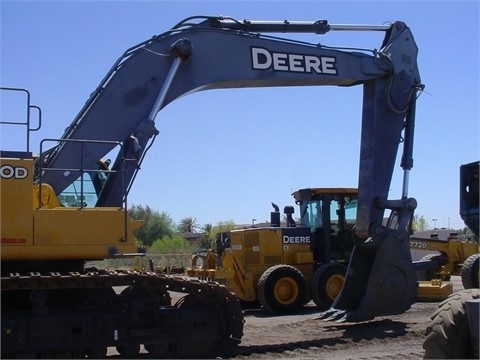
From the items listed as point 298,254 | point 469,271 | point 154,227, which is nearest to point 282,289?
point 298,254

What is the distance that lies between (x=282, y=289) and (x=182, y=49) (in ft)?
24.2

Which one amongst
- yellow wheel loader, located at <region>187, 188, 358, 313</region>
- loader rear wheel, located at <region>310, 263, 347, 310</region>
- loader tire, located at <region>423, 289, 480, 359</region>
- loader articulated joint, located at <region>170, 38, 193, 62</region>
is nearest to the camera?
loader tire, located at <region>423, 289, 480, 359</region>

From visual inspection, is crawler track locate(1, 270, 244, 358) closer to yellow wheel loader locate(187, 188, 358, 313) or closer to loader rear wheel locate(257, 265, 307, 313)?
loader rear wheel locate(257, 265, 307, 313)

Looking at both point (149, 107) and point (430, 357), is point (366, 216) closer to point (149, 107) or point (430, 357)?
point (149, 107)

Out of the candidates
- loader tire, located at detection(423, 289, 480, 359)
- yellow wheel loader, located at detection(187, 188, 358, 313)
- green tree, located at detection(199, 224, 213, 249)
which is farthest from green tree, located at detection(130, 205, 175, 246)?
loader tire, located at detection(423, 289, 480, 359)

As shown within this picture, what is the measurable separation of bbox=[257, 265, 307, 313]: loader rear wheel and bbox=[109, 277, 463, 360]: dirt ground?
1.55 meters

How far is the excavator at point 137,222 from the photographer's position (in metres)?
8.92

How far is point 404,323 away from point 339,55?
5016mm

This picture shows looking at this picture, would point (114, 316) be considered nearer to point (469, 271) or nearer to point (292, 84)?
point (292, 84)

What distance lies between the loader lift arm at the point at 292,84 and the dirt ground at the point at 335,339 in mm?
372

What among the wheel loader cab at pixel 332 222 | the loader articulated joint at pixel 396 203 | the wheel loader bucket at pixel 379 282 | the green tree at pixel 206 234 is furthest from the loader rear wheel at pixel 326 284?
the green tree at pixel 206 234

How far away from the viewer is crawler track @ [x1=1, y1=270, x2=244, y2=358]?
8.90 m

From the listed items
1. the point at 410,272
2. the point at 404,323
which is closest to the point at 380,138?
the point at 410,272

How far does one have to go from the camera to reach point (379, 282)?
1220 cm
